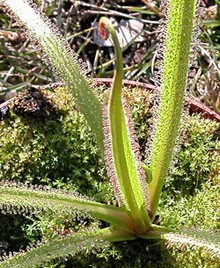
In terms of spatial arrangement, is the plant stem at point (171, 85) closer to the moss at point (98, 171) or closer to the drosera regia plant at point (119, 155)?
the drosera regia plant at point (119, 155)

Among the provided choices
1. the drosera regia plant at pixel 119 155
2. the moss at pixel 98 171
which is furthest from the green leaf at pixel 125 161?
the moss at pixel 98 171

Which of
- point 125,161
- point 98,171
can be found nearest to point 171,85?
point 125,161

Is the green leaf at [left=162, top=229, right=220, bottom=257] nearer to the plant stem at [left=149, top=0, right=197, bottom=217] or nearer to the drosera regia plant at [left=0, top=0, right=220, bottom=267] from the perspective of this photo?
the drosera regia plant at [left=0, top=0, right=220, bottom=267]

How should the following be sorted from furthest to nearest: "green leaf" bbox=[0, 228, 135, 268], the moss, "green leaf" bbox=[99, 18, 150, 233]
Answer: the moss → "green leaf" bbox=[0, 228, 135, 268] → "green leaf" bbox=[99, 18, 150, 233]

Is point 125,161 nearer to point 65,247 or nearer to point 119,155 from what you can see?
point 119,155

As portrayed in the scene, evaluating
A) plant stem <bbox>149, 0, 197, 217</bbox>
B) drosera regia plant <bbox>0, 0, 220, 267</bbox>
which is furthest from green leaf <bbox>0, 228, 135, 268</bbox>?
plant stem <bbox>149, 0, 197, 217</bbox>

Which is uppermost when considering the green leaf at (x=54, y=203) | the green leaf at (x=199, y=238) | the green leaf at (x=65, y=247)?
the green leaf at (x=54, y=203)

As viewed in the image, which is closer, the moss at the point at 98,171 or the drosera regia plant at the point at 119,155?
the drosera regia plant at the point at 119,155
